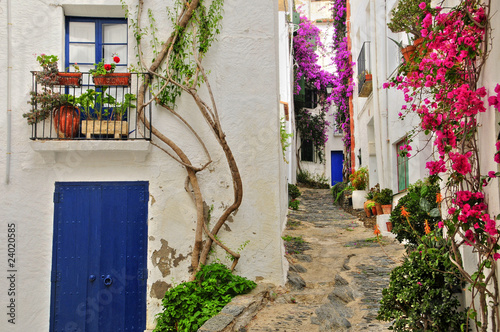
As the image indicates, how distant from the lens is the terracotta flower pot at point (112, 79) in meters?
7.02

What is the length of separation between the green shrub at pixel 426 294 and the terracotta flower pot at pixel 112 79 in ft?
14.2

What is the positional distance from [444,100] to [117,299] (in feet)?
15.9

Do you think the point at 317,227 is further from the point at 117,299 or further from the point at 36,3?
the point at 36,3

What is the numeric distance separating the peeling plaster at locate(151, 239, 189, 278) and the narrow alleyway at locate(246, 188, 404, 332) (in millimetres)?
1374

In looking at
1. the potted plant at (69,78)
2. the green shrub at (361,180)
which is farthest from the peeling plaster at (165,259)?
the green shrub at (361,180)

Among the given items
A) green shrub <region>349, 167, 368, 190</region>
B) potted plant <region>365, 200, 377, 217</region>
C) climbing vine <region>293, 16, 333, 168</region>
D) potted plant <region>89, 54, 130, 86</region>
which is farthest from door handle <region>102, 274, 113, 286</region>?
climbing vine <region>293, 16, 333, 168</region>

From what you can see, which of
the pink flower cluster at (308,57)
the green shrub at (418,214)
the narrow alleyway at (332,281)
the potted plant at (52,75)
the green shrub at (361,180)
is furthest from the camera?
the pink flower cluster at (308,57)

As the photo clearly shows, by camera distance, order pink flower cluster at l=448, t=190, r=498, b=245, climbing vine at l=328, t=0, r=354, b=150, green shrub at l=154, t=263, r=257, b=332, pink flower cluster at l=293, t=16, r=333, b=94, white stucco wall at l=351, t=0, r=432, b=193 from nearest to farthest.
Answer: pink flower cluster at l=448, t=190, r=498, b=245
green shrub at l=154, t=263, r=257, b=332
white stucco wall at l=351, t=0, r=432, b=193
climbing vine at l=328, t=0, r=354, b=150
pink flower cluster at l=293, t=16, r=333, b=94

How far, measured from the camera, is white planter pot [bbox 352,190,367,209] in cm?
1400

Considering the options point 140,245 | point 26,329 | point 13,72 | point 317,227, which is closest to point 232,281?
point 140,245

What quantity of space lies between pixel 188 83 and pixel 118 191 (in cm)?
174

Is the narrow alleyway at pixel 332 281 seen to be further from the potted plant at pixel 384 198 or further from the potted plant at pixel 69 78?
the potted plant at pixel 69 78

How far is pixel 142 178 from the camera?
7172 millimetres

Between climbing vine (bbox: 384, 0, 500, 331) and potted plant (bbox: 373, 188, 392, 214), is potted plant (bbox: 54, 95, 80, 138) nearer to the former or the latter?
climbing vine (bbox: 384, 0, 500, 331)
